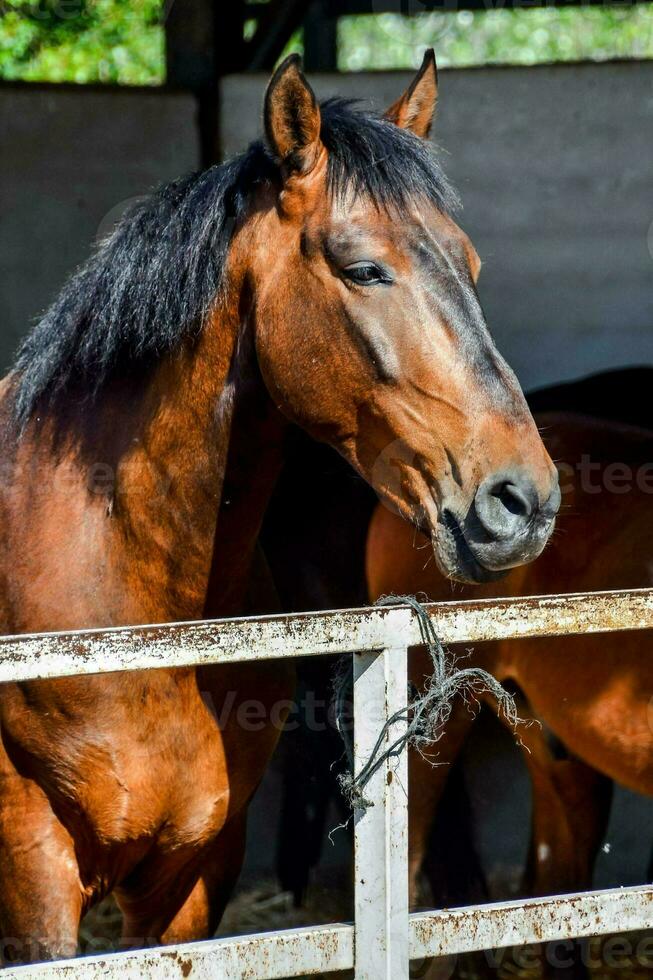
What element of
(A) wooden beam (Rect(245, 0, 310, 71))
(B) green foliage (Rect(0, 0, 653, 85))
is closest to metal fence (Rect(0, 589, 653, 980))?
(B) green foliage (Rect(0, 0, 653, 85))

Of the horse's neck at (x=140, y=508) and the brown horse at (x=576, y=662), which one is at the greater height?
the horse's neck at (x=140, y=508)

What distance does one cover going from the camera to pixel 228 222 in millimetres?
2074

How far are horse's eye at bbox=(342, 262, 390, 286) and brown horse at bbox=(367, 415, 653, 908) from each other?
1.13 meters

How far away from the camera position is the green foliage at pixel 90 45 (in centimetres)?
1059

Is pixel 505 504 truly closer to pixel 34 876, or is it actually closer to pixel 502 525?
pixel 502 525

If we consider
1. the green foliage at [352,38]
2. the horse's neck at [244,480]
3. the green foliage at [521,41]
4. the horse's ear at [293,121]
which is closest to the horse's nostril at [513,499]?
the horse's neck at [244,480]

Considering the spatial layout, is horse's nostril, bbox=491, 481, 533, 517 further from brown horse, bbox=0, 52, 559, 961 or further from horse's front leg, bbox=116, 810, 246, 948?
horse's front leg, bbox=116, 810, 246, 948

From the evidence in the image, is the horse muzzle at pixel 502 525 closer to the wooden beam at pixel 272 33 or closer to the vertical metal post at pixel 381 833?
the vertical metal post at pixel 381 833

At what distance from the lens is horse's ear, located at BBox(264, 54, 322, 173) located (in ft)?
6.37

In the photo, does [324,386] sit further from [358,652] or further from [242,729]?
[242,729]

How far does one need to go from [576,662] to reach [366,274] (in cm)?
166

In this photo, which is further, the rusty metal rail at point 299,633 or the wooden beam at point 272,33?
the wooden beam at point 272,33

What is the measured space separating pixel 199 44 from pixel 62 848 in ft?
11.4

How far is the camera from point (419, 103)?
2365mm
